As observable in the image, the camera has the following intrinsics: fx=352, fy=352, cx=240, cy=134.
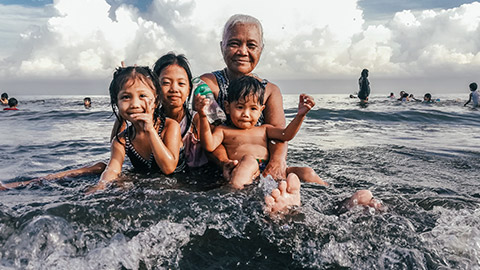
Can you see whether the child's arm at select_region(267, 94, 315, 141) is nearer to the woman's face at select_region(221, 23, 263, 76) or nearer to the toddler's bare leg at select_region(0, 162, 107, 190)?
the woman's face at select_region(221, 23, 263, 76)

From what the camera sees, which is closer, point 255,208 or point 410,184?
point 255,208

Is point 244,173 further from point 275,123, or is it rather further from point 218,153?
point 275,123

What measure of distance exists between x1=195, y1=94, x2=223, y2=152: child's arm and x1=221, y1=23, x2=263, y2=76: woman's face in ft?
2.70

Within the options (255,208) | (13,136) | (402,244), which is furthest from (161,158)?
(13,136)

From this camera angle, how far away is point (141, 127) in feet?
11.0

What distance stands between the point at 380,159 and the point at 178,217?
12.1 feet

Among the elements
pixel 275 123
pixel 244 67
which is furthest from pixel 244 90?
pixel 275 123

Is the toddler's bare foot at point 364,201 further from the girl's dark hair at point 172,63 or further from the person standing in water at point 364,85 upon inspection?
the person standing in water at point 364,85

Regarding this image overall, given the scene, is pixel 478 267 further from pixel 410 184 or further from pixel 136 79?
pixel 136 79

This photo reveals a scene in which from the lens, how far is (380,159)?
5.14 m

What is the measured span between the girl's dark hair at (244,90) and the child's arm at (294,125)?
1.21 feet

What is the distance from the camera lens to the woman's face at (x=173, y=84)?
3.52m

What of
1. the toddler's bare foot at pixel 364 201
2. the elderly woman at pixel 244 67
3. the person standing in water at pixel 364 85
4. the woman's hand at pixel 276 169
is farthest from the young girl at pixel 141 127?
the person standing in water at pixel 364 85

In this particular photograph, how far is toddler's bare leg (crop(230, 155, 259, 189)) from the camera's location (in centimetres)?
303
